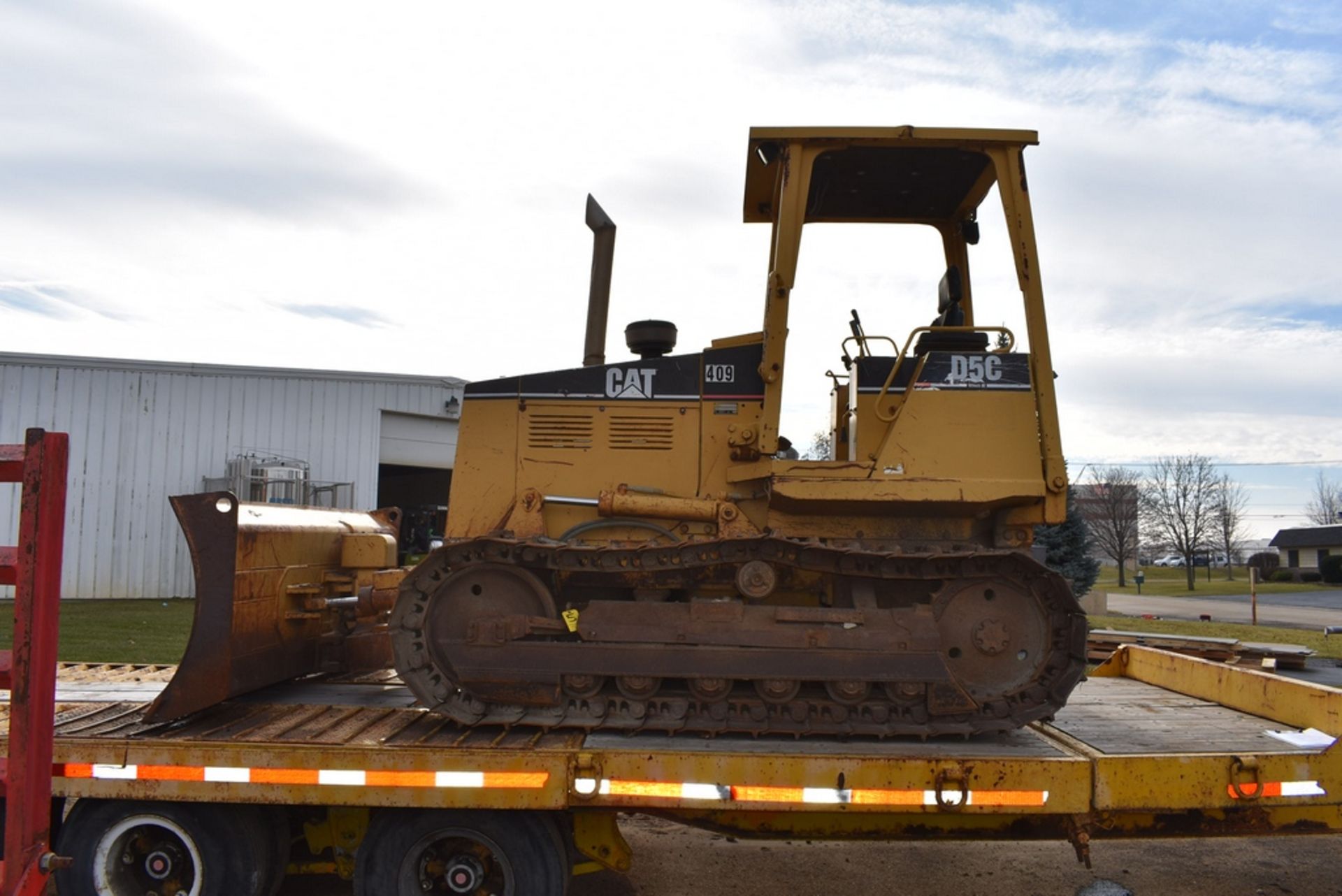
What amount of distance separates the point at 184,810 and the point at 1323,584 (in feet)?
175

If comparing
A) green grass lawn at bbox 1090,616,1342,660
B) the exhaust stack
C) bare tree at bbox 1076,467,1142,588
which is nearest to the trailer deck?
the exhaust stack

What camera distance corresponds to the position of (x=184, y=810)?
476 cm

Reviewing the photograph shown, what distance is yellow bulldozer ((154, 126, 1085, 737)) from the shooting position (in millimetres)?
5000

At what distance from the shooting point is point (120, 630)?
15.0m

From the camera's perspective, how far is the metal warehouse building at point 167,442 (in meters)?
20.0

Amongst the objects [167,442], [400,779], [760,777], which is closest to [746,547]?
[760,777]

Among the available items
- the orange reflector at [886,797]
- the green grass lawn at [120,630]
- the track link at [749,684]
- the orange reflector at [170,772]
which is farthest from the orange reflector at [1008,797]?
the green grass lawn at [120,630]

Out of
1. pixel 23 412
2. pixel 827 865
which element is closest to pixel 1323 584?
pixel 827 865

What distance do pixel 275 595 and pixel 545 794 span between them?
234 centimetres

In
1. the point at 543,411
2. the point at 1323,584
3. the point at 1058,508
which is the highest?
the point at 543,411

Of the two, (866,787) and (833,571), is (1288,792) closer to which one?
(866,787)

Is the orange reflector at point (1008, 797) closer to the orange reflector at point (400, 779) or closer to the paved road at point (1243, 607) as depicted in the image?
the orange reflector at point (400, 779)

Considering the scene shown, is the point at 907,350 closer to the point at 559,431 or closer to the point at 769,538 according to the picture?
the point at 769,538

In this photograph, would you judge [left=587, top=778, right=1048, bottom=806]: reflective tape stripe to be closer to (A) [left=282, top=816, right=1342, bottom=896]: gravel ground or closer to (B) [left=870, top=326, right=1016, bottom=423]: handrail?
(A) [left=282, top=816, right=1342, bottom=896]: gravel ground
